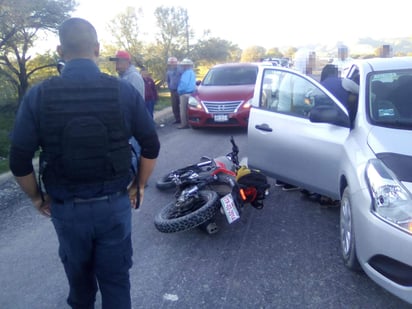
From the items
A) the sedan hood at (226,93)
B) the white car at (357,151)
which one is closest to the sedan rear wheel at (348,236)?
the white car at (357,151)

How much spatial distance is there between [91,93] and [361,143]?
7.26 feet

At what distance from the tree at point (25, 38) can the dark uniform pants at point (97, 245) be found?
11.1 m

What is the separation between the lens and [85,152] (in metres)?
2.02

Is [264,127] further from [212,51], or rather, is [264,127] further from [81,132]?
[212,51]

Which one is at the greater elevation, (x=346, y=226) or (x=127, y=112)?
(x=127, y=112)

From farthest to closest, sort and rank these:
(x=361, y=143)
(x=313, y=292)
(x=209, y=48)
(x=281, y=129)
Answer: (x=209, y=48) < (x=281, y=129) < (x=361, y=143) < (x=313, y=292)

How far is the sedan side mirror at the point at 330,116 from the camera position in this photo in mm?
3711

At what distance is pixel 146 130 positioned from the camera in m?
2.21

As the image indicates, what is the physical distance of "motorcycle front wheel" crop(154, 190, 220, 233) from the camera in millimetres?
3723

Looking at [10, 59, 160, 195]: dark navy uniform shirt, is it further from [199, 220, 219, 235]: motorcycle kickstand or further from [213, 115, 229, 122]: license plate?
[213, 115, 229, 122]: license plate

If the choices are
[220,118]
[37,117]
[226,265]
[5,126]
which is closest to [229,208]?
[226,265]

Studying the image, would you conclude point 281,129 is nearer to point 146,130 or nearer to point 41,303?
point 146,130

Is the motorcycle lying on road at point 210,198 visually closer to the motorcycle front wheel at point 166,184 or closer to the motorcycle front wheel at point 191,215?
the motorcycle front wheel at point 191,215

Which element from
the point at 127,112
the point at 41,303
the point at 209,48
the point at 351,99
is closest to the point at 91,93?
the point at 127,112
